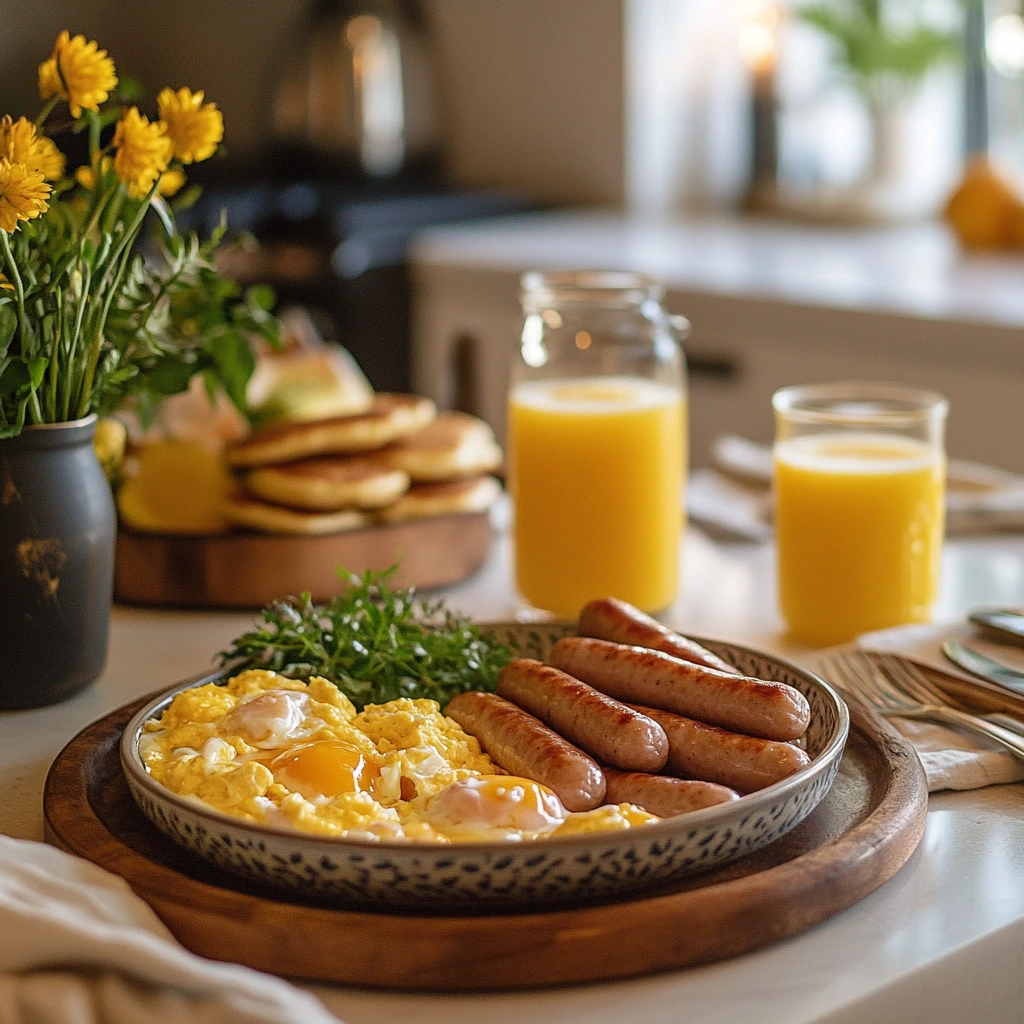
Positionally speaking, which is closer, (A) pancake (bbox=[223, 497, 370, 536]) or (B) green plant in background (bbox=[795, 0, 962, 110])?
(A) pancake (bbox=[223, 497, 370, 536])

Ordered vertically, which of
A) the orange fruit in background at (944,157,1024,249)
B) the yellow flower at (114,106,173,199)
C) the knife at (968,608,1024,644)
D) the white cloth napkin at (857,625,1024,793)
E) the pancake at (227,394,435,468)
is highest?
the yellow flower at (114,106,173,199)

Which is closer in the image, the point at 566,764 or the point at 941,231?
the point at 566,764

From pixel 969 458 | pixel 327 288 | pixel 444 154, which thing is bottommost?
pixel 969 458

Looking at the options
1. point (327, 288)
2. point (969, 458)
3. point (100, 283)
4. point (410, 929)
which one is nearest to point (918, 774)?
point (410, 929)

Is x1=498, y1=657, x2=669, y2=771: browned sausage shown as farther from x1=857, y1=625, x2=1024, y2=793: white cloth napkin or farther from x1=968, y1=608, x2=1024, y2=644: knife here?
x1=968, y1=608, x2=1024, y2=644: knife

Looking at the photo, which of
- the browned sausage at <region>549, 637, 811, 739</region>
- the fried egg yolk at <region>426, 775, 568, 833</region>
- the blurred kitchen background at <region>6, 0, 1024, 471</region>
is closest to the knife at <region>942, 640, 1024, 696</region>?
the browned sausage at <region>549, 637, 811, 739</region>

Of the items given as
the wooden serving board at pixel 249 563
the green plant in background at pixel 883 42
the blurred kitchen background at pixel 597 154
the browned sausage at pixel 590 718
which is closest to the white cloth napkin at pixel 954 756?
the browned sausage at pixel 590 718

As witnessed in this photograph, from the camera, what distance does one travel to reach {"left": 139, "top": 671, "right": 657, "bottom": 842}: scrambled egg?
0.85 metres

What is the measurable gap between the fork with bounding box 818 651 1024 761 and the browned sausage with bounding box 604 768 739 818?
268 mm

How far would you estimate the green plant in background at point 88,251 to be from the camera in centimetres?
103

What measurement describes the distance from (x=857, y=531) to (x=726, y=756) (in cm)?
49

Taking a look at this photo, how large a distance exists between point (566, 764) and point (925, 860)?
241 millimetres

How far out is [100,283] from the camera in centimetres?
110

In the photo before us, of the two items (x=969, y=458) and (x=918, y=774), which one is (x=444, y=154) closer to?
(x=969, y=458)
